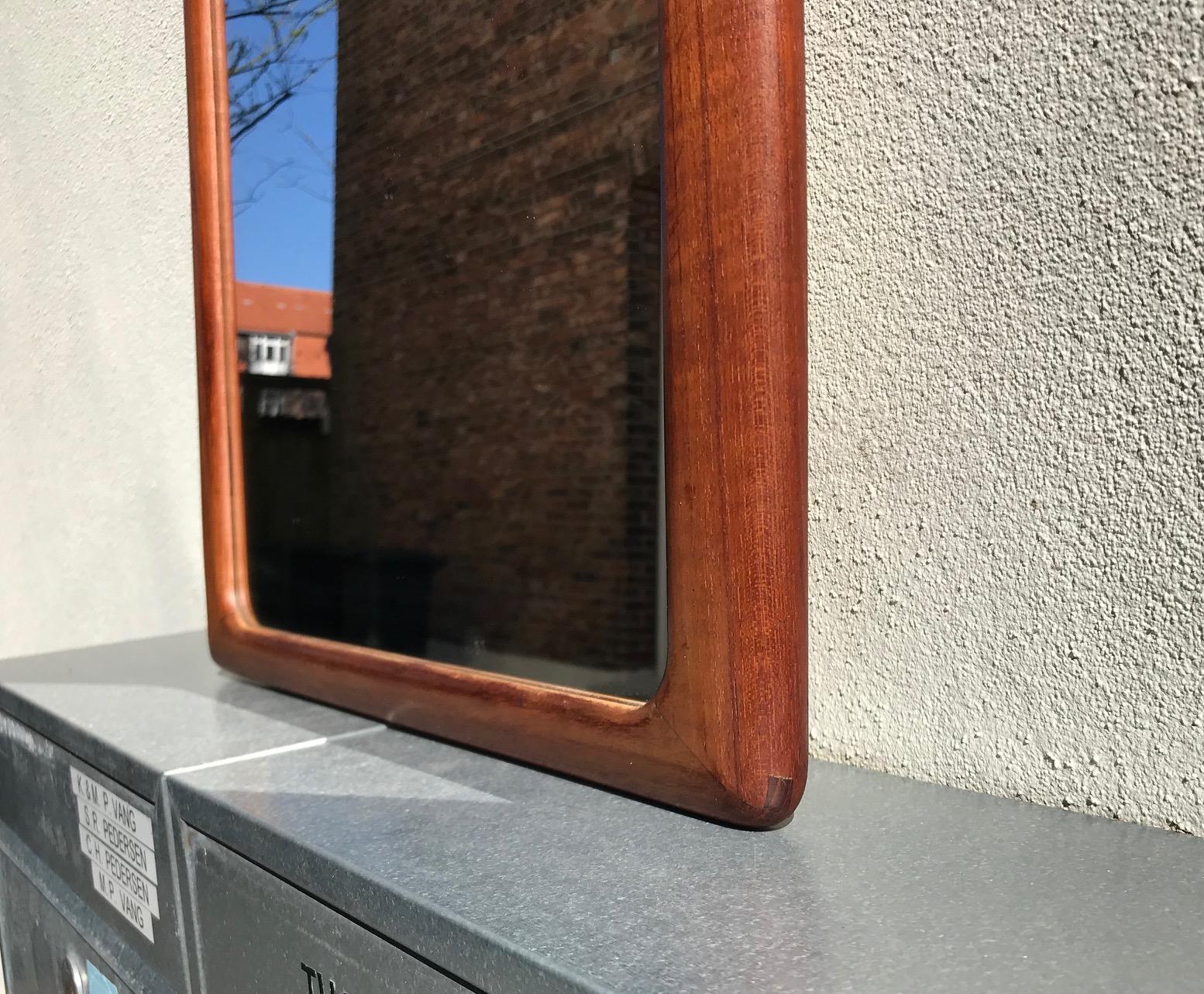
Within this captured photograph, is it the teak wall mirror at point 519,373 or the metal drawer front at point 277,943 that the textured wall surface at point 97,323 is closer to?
the teak wall mirror at point 519,373

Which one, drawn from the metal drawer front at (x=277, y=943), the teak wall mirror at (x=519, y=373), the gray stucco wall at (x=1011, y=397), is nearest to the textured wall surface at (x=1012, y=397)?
the gray stucco wall at (x=1011, y=397)

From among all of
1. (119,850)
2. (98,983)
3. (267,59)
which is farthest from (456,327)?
(98,983)

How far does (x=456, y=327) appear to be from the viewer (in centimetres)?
94

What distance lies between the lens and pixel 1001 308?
0.71 m

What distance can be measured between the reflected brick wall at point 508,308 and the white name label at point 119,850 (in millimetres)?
347

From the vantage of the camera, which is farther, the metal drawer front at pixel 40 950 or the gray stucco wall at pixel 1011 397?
the metal drawer front at pixel 40 950

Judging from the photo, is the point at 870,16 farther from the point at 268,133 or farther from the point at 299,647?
the point at 299,647

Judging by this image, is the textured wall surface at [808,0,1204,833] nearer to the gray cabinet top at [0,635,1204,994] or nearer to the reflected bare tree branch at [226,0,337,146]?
the gray cabinet top at [0,635,1204,994]

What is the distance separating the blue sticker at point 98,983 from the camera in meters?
1.00

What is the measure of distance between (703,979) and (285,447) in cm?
90

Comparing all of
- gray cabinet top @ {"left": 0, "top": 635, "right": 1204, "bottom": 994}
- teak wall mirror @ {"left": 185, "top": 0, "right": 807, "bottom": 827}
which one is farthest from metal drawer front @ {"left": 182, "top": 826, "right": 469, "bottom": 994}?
teak wall mirror @ {"left": 185, "top": 0, "right": 807, "bottom": 827}

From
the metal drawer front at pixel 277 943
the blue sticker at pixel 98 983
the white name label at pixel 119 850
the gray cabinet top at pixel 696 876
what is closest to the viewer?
the gray cabinet top at pixel 696 876

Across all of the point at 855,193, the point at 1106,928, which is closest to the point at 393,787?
the point at 1106,928

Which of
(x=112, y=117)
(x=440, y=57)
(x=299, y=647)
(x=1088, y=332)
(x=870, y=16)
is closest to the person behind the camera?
(x=1088, y=332)
